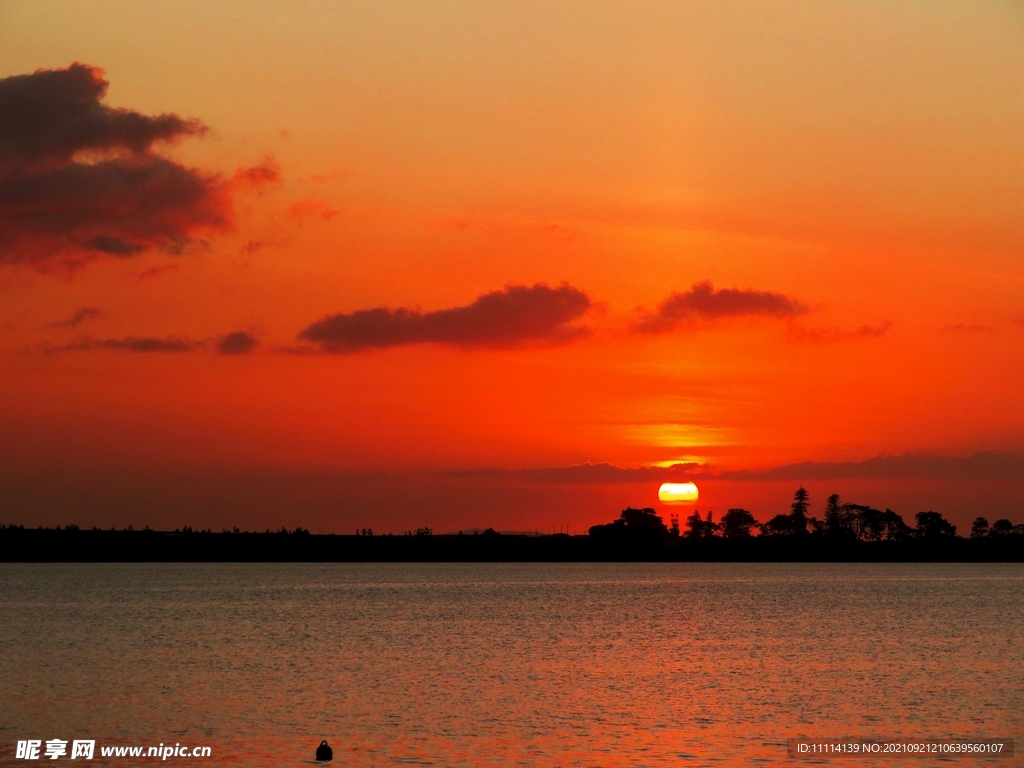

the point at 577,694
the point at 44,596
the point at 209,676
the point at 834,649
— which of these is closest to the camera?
the point at 577,694

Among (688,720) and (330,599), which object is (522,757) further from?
(330,599)

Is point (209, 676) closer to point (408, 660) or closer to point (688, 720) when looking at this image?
point (408, 660)

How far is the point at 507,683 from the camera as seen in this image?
61750 mm

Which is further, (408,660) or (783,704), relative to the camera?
(408,660)

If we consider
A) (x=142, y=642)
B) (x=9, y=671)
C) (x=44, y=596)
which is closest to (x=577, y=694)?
(x=9, y=671)

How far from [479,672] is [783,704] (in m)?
19.4

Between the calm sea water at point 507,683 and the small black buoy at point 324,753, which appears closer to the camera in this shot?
the small black buoy at point 324,753

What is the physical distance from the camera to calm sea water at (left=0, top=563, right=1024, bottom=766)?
147ft

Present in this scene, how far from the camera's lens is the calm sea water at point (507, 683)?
44.8 meters

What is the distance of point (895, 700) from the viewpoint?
54.8m

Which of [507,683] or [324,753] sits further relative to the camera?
[507,683]

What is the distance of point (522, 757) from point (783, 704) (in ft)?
54.5

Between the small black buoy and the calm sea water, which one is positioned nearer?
the small black buoy

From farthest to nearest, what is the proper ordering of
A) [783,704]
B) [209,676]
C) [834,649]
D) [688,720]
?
[834,649] → [209,676] → [783,704] → [688,720]
